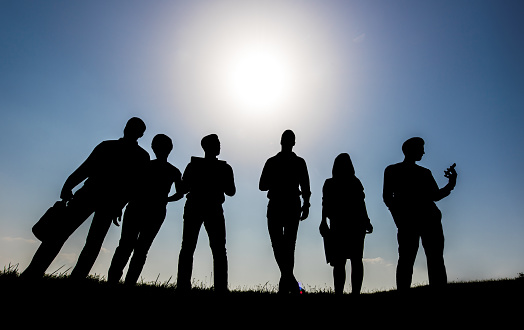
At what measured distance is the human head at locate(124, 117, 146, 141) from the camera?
17.3ft

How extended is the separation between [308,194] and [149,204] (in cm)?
287

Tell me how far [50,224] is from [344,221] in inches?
183

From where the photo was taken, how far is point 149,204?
5.36 metres

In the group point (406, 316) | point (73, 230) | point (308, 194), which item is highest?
point (308, 194)

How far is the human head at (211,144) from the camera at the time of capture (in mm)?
5738

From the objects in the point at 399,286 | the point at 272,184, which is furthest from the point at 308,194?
the point at 399,286

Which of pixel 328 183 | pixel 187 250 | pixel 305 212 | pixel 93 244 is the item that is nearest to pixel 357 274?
pixel 305 212

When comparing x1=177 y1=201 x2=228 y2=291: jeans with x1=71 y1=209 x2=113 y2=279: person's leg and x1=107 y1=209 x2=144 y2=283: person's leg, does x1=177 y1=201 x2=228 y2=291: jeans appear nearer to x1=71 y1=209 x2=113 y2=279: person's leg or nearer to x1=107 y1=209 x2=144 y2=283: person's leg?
x1=107 y1=209 x2=144 y2=283: person's leg

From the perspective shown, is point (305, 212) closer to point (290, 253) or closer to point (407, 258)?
point (290, 253)

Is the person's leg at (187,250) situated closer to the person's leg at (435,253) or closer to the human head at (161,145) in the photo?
the human head at (161,145)

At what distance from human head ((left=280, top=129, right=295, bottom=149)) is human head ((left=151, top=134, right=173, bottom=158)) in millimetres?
2171

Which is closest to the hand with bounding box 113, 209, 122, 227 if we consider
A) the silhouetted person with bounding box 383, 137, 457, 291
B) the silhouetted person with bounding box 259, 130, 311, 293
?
the silhouetted person with bounding box 259, 130, 311, 293

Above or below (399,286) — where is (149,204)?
above

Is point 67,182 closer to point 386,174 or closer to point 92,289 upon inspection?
point 92,289
